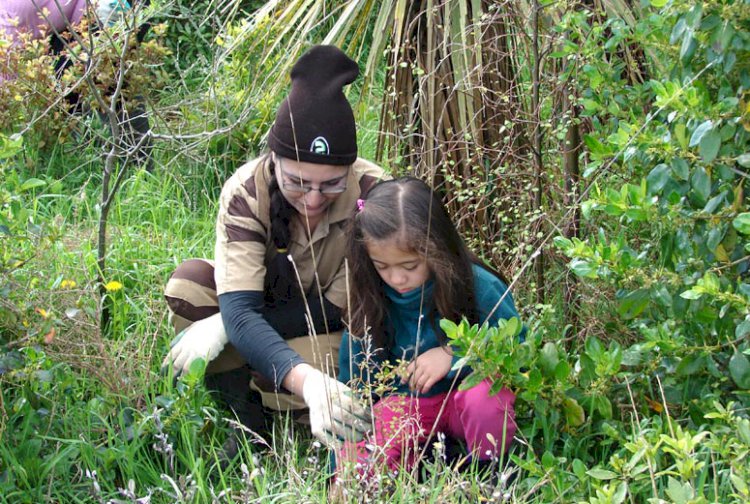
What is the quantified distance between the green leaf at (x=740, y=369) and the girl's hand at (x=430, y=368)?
781mm

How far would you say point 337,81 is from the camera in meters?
3.09

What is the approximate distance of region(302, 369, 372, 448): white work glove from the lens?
2.59 m

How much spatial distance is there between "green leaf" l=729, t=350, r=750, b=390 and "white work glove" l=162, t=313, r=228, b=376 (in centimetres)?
153

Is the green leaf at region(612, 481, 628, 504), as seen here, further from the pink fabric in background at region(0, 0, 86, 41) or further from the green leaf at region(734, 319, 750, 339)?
the pink fabric in background at region(0, 0, 86, 41)

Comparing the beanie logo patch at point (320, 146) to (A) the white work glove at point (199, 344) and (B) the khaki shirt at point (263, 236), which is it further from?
(A) the white work glove at point (199, 344)

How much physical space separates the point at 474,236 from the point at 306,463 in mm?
1146

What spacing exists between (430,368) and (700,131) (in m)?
0.99

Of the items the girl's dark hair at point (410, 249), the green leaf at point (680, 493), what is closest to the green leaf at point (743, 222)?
the green leaf at point (680, 493)

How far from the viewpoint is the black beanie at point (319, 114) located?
3014 mm

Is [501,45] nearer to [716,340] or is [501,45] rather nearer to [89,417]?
[716,340]

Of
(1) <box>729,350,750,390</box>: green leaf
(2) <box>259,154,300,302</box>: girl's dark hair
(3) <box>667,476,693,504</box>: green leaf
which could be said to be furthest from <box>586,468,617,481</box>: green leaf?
(2) <box>259,154,300,302</box>: girl's dark hair

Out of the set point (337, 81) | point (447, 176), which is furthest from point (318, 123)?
point (447, 176)

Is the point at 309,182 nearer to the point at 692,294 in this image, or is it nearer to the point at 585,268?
the point at 585,268

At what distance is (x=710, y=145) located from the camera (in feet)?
7.47
